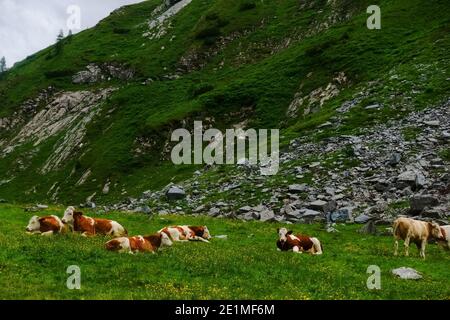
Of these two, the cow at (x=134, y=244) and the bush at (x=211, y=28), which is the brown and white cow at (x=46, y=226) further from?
the bush at (x=211, y=28)

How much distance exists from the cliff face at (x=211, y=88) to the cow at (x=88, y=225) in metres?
27.8

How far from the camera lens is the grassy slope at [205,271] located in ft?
48.5

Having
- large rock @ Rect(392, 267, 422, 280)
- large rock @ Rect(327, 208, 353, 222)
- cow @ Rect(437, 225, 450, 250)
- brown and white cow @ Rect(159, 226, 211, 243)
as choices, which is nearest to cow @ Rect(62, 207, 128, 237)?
brown and white cow @ Rect(159, 226, 211, 243)

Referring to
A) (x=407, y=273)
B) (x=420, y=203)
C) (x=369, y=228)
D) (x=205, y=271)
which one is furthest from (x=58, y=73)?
(x=407, y=273)

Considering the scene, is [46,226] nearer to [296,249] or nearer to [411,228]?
[296,249]

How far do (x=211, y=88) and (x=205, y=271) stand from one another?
70.8 metres

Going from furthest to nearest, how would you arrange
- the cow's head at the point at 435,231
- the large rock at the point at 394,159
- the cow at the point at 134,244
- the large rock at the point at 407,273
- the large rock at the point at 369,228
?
the large rock at the point at 394,159 < the large rock at the point at 369,228 < the cow's head at the point at 435,231 < the cow at the point at 134,244 < the large rock at the point at 407,273

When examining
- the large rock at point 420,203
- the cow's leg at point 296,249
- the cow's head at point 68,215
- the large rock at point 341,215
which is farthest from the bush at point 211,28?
the cow's leg at point 296,249

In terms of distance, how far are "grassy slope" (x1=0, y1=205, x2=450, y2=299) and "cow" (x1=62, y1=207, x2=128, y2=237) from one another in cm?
125

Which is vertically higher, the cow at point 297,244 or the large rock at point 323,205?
the large rock at point 323,205

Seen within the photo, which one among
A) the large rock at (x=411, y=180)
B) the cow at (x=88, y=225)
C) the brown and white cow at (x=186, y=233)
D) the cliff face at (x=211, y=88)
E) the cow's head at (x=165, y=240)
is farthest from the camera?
the cliff face at (x=211, y=88)

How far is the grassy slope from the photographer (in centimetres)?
1480

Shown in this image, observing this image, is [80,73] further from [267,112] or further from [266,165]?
[266,165]
